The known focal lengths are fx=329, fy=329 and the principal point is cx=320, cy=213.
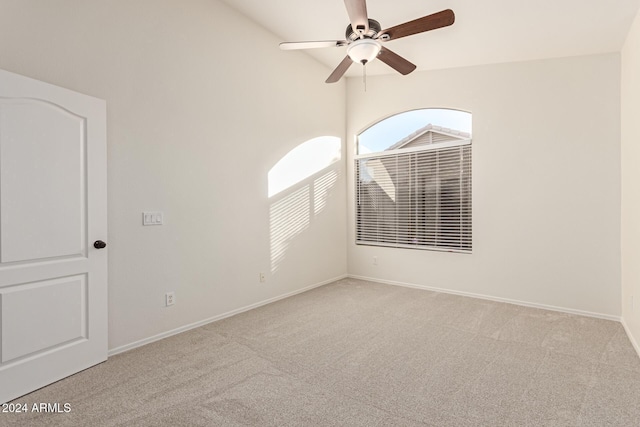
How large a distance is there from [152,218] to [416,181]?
346 centimetres

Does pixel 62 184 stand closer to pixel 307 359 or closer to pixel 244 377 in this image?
pixel 244 377

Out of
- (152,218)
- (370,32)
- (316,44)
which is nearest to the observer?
(370,32)

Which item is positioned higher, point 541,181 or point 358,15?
point 358,15

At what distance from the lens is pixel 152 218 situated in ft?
9.69

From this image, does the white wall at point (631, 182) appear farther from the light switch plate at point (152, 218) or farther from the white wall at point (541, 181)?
the light switch plate at point (152, 218)

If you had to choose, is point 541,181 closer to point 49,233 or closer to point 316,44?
point 316,44

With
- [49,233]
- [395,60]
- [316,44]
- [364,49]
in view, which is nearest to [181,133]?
[49,233]

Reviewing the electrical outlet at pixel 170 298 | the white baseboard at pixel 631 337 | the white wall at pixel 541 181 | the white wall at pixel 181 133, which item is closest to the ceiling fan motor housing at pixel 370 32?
the white wall at pixel 181 133

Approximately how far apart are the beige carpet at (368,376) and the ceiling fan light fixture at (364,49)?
2.49m

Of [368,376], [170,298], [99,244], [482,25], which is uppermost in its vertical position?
[482,25]

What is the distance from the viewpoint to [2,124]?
2045 mm

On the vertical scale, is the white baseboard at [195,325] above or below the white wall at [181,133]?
below

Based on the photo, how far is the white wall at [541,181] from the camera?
3506mm

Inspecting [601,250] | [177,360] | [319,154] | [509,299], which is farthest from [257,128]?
[601,250]
